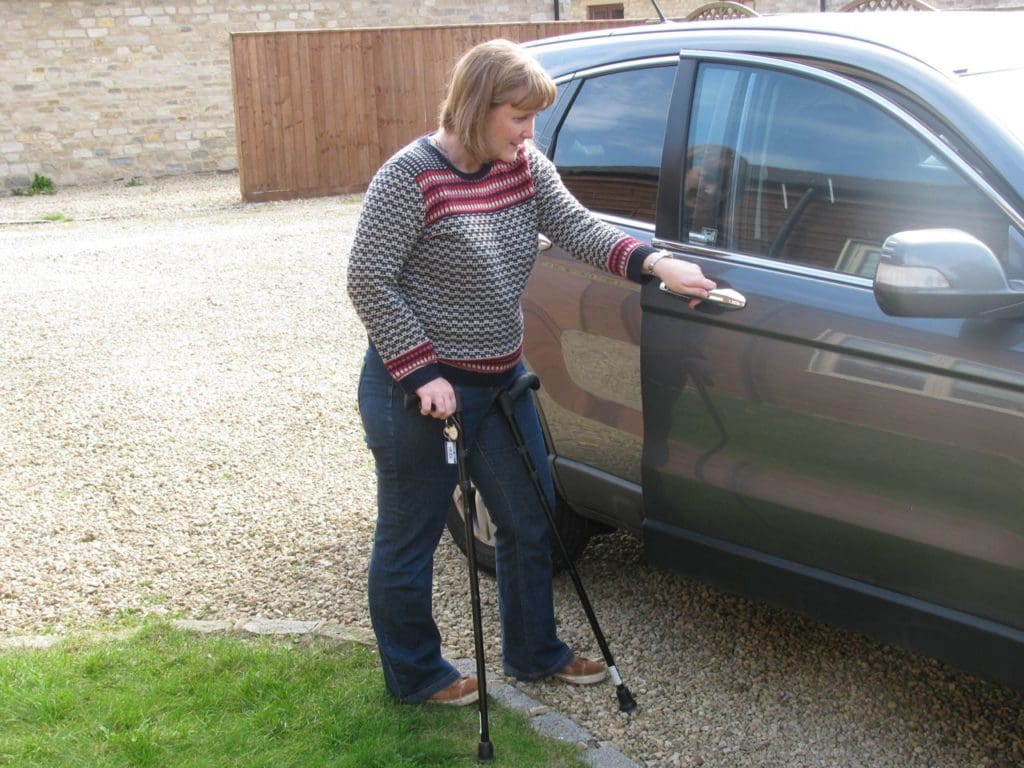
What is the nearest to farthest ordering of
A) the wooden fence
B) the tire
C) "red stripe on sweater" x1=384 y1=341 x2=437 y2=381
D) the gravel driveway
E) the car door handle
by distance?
"red stripe on sweater" x1=384 y1=341 x2=437 y2=381, the car door handle, the gravel driveway, the tire, the wooden fence

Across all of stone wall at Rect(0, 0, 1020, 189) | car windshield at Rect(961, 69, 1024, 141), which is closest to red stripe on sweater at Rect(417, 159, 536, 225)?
car windshield at Rect(961, 69, 1024, 141)

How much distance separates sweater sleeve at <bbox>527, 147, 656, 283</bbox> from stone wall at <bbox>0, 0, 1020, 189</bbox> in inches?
845

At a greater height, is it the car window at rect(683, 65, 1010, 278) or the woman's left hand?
the car window at rect(683, 65, 1010, 278)

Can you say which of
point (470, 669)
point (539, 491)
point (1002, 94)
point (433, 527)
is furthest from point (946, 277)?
point (470, 669)

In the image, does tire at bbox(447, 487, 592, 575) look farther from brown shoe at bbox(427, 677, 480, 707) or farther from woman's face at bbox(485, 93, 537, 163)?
woman's face at bbox(485, 93, 537, 163)

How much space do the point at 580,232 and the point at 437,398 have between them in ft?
2.14

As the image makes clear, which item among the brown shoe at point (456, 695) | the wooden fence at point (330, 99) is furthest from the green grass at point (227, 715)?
the wooden fence at point (330, 99)

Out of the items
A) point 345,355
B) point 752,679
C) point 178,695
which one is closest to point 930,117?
point 752,679

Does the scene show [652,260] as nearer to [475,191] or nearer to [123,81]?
[475,191]

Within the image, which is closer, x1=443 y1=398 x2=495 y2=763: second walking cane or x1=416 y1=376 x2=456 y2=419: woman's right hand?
x1=416 y1=376 x2=456 y2=419: woman's right hand

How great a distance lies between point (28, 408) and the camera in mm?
7457

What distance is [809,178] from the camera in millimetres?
3287

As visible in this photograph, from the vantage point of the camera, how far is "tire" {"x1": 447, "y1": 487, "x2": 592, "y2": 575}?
4.29m

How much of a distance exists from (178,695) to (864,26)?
108 inches
